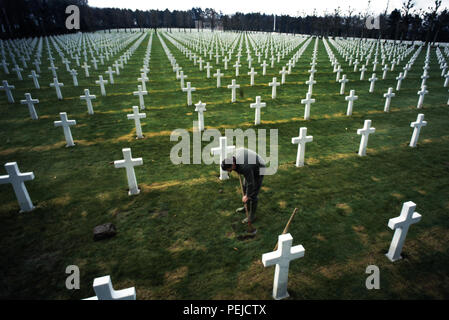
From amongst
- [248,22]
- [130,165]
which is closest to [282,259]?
[130,165]

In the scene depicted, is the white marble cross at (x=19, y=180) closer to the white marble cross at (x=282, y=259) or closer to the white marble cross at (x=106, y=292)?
the white marble cross at (x=106, y=292)

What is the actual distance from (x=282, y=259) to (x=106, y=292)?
1.91m

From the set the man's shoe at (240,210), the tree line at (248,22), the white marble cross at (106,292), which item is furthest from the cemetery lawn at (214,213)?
the tree line at (248,22)

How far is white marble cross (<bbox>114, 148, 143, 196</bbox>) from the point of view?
5.24 metres

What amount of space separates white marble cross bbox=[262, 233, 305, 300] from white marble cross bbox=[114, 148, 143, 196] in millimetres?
3350

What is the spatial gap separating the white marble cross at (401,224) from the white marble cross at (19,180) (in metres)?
5.89

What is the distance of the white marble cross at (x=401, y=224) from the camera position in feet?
12.0

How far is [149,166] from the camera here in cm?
669

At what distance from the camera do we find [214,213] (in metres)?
4.98

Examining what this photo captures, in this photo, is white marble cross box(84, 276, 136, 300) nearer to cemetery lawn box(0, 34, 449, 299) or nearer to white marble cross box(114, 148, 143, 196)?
cemetery lawn box(0, 34, 449, 299)
